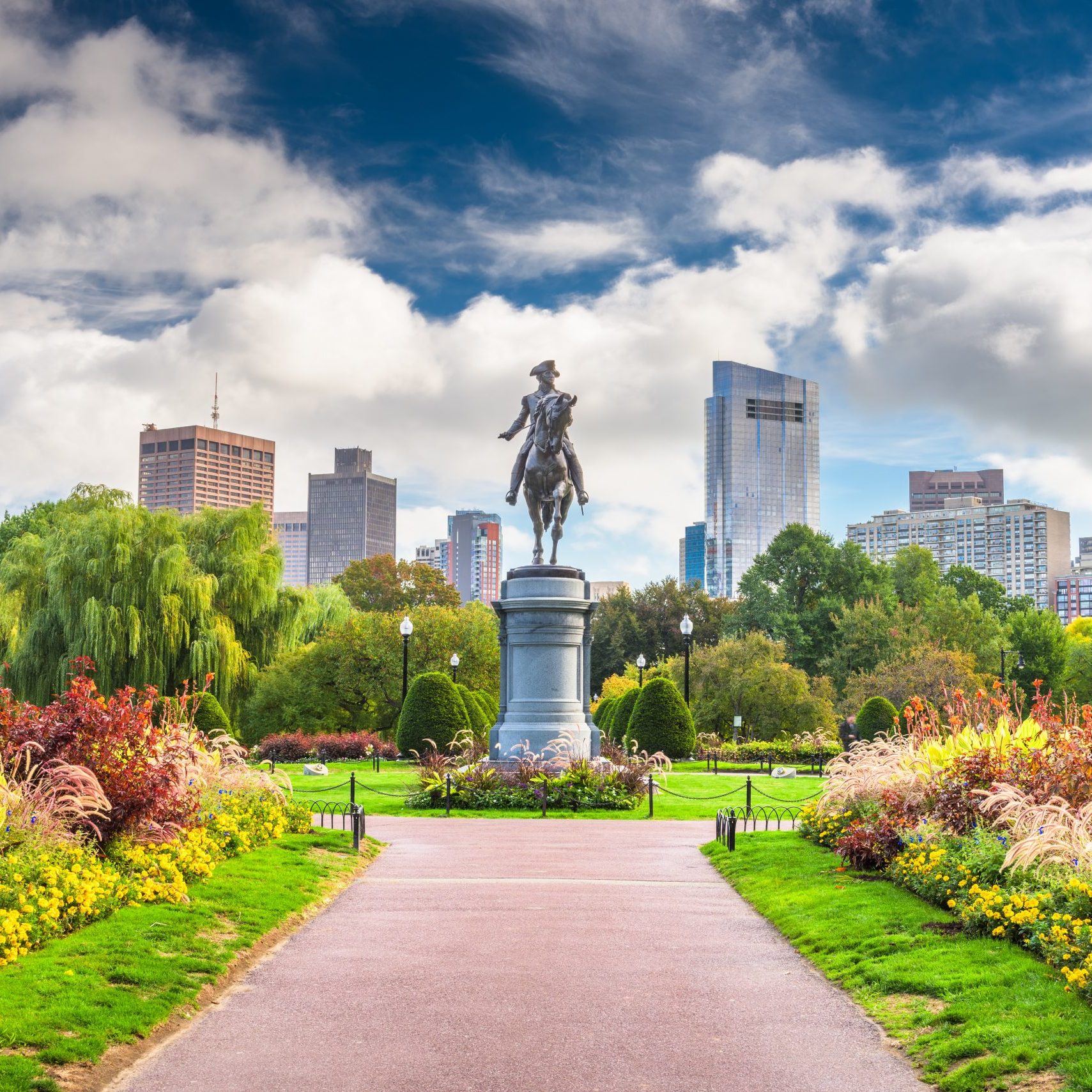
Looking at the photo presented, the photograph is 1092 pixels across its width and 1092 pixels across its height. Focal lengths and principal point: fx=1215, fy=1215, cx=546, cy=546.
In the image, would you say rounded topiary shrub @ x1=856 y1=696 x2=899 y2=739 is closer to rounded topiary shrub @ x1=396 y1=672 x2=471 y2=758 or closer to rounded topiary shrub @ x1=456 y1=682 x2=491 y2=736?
rounded topiary shrub @ x1=456 y1=682 x2=491 y2=736

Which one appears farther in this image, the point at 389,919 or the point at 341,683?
the point at 341,683

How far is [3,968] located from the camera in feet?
25.7

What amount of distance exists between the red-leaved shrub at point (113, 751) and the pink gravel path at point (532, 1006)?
6.36ft

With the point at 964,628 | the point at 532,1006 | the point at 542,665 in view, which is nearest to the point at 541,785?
the point at 542,665

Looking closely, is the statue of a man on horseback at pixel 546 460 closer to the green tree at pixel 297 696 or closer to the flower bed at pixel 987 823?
the flower bed at pixel 987 823

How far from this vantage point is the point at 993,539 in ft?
554

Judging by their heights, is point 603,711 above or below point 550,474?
below

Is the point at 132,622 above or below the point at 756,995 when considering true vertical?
above

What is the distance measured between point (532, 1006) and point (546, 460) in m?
17.9

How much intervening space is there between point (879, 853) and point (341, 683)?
33.2 meters

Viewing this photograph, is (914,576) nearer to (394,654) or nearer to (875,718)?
(394,654)

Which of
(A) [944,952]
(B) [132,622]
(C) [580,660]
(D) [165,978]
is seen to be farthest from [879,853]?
(B) [132,622]

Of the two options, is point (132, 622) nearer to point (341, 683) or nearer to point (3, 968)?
point (341, 683)

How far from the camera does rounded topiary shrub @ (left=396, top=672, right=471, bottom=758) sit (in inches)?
1173
